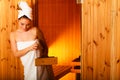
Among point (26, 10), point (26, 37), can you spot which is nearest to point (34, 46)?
point (26, 37)

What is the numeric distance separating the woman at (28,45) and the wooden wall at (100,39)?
20.4 inches

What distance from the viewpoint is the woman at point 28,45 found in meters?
3.04

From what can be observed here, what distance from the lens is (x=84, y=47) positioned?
134 inches

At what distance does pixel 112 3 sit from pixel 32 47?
107cm

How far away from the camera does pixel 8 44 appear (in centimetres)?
351

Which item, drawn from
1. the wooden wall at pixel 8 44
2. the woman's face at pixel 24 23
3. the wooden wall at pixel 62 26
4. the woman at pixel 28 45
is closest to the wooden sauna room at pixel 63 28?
the wooden wall at pixel 62 26

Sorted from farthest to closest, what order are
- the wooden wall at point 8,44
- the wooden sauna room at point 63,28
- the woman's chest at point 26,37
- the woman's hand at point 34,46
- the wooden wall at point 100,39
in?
1. the wooden sauna room at point 63,28
2. the wooden wall at point 8,44
3. the wooden wall at point 100,39
4. the woman's chest at point 26,37
5. the woman's hand at point 34,46

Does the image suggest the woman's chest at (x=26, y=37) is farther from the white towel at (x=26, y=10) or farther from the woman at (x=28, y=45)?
the white towel at (x=26, y=10)

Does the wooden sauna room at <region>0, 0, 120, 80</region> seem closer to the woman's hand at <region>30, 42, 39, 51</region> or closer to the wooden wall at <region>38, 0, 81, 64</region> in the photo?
the woman's hand at <region>30, 42, 39, 51</region>

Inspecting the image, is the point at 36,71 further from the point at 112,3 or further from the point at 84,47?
the point at 112,3

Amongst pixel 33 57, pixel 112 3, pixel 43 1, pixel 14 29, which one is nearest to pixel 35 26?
pixel 14 29

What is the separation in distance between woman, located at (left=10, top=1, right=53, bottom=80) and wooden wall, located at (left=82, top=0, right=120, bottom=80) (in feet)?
1.70

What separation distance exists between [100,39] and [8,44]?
1138mm

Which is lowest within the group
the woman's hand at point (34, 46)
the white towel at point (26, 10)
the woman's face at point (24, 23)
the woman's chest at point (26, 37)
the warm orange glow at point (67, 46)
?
the warm orange glow at point (67, 46)
